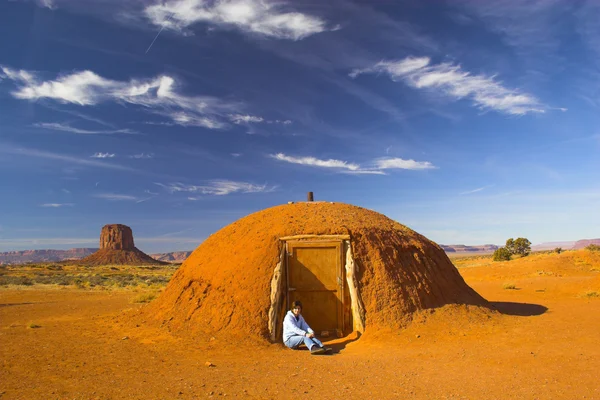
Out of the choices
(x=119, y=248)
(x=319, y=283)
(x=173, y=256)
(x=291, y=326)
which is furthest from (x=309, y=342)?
(x=173, y=256)

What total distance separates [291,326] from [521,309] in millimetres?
7208

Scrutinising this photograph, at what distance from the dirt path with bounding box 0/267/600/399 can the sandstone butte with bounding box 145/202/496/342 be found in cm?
41

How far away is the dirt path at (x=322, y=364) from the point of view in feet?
17.9

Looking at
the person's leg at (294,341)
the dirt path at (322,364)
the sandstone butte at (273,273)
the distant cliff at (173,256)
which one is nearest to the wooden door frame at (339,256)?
the sandstone butte at (273,273)

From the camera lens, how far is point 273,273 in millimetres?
8617

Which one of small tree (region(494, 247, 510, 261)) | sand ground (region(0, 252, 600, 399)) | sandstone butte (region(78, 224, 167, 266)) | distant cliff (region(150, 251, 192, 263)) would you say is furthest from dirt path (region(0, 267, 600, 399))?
distant cliff (region(150, 251, 192, 263))

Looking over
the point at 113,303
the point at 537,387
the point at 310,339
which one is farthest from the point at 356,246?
the point at 113,303

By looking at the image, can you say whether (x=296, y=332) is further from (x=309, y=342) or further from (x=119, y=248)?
(x=119, y=248)

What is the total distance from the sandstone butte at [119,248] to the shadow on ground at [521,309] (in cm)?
6696

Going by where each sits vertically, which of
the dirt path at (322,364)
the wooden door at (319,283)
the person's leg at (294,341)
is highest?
the wooden door at (319,283)

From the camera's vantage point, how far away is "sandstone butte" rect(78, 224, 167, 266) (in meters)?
71.7

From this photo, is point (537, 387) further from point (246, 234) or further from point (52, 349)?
point (52, 349)

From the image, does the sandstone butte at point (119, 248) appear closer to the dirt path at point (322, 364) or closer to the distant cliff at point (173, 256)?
the dirt path at point (322, 364)

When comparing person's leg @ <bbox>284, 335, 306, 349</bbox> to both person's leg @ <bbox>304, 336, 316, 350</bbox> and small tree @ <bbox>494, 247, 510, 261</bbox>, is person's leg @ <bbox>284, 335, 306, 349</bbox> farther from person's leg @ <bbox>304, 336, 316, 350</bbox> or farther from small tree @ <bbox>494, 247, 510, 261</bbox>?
small tree @ <bbox>494, 247, 510, 261</bbox>
